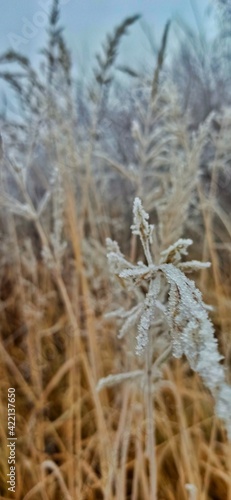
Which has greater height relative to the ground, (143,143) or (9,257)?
(9,257)

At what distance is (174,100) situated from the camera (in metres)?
0.93

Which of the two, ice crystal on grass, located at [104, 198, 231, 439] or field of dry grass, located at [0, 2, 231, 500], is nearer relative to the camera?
ice crystal on grass, located at [104, 198, 231, 439]

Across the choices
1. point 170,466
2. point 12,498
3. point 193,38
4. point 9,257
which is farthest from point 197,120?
point 12,498

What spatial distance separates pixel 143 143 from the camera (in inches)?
33.1

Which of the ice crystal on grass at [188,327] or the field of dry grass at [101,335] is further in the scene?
the field of dry grass at [101,335]

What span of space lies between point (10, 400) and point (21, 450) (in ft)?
0.33

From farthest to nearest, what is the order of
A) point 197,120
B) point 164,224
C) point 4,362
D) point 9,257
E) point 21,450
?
point 197,120, point 9,257, point 4,362, point 21,450, point 164,224

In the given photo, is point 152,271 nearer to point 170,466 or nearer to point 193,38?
point 170,466

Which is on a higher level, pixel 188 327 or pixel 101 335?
pixel 101 335

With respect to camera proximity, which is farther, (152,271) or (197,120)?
(197,120)

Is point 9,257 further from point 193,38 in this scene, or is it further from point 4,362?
point 193,38

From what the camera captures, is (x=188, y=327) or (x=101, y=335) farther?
(x=101, y=335)

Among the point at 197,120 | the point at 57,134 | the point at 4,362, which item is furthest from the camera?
the point at 197,120

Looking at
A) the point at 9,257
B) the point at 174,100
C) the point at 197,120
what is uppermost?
the point at 197,120
